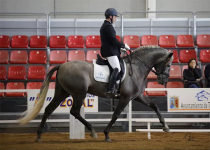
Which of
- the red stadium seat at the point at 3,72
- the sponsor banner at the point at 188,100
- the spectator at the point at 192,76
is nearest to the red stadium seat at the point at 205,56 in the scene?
the spectator at the point at 192,76

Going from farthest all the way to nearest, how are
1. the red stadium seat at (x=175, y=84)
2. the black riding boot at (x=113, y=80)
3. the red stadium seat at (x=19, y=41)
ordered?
the red stadium seat at (x=19, y=41)
the red stadium seat at (x=175, y=84)
the black riding boot at (x=113, y=80)

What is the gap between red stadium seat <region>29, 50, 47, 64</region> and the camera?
1221cm

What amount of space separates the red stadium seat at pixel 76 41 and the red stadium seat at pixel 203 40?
4260 millimetres

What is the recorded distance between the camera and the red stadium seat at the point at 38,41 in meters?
12.5

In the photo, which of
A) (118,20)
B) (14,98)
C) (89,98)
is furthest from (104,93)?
(118,20)

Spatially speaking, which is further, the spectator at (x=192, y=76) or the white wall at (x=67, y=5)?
the white wall at (x=67, y=5)

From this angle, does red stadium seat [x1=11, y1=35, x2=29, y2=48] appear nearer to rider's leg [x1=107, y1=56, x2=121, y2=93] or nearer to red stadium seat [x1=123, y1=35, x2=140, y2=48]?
red stadium seat [x1=123, y1=35, x2=140, y2=48]

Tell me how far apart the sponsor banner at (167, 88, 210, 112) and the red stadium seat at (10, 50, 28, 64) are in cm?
593

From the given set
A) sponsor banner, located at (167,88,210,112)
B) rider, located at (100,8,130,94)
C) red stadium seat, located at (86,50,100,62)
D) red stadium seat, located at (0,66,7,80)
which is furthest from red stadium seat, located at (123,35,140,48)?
rider, located at (100,8,130,94)

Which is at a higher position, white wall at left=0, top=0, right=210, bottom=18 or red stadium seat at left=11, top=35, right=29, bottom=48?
white wall at left=0, top=0, right=210, bottom=18

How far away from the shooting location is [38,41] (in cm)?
1261

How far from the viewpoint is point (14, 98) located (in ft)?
35.0

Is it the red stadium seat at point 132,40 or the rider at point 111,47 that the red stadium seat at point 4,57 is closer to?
the red stadium seat at point 132,40

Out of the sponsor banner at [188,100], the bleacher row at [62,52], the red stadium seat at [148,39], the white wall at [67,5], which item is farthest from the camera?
the white wall at [67,5]
